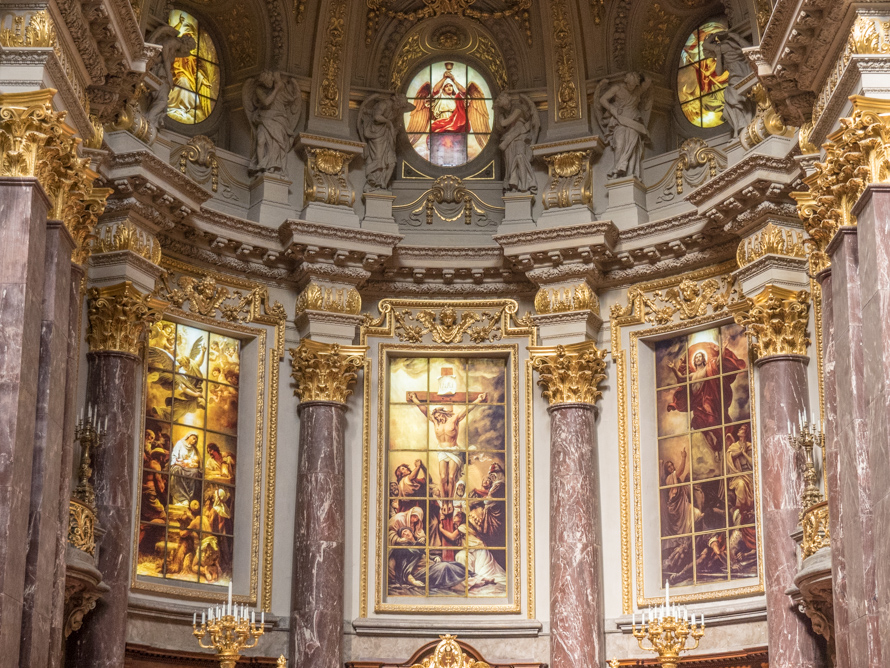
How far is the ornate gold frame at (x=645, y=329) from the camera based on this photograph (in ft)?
75.1

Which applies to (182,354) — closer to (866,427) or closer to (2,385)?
(2,385)

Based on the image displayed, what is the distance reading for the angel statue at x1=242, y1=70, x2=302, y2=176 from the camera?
981 inches

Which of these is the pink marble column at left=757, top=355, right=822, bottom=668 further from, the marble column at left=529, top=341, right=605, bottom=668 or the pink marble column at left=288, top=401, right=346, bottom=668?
the pink marble column at left=288, top=401, right=346, bottom=668

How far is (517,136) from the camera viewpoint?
25703mm

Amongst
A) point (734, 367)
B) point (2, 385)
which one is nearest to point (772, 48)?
point (734, 367)

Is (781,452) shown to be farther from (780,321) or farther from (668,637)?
(668,637)

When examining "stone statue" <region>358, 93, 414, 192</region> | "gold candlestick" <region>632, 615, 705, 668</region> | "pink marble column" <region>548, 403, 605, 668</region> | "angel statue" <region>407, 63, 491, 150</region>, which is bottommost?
"gold candlestick" <region>632, 615, 705, 668</region>

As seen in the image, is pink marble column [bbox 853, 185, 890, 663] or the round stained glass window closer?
pink marble column [bbox 853, 185, 890, 663]

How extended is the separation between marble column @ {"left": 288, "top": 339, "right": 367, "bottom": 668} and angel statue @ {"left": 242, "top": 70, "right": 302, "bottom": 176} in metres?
3.48

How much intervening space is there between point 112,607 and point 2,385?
6.57 meters

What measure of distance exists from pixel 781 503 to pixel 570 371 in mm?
4535

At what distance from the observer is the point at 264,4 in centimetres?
2544

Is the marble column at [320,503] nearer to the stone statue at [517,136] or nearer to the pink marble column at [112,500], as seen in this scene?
the pink marble column at [112,500]

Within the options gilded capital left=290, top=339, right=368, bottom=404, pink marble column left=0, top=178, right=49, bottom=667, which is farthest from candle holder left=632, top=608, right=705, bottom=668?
pink marble column left=0, top=178, right=49, bottom=667
